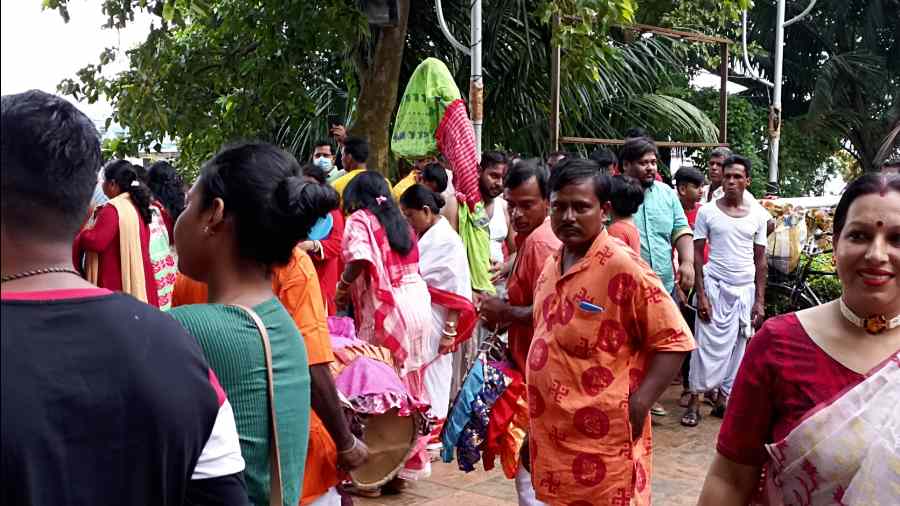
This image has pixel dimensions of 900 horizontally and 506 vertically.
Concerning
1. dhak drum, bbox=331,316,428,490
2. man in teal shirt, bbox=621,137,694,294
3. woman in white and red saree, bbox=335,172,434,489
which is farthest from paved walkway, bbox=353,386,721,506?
dhak drum, bbox=331,316,428,490

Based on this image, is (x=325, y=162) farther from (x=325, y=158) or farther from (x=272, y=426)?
(x=272, y=426)

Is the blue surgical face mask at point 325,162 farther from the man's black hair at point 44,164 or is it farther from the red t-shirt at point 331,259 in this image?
the man's black hair at point 44,164

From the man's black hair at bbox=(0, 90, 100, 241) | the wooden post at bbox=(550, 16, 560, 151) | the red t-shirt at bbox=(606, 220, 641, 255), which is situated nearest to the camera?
the man's black hair at bbox=(0, 90, 100, 241)

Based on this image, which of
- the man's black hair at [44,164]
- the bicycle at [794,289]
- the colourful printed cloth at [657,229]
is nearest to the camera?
the man's black hair at [44,164]

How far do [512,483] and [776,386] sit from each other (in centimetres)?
348

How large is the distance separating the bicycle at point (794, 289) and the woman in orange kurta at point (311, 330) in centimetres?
634

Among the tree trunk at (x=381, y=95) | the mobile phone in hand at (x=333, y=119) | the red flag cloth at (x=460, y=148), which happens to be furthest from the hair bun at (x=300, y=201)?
the mobile phone in hand at (x=333, y=119)

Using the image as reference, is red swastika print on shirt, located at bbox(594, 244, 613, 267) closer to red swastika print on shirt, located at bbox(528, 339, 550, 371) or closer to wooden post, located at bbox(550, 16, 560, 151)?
red swastika print on shirt, located at bbox(528, 339, 550, 371)

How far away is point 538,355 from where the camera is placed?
10.7ft

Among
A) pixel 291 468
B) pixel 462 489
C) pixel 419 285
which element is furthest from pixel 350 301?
pixel 291 468

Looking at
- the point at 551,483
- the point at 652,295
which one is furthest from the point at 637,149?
the point at 551,483

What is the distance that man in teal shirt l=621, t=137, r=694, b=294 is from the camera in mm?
6402

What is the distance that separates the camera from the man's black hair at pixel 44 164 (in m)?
1.29

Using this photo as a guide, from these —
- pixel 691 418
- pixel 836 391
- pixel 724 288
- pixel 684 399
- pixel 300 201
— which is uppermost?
pixel 300 201
